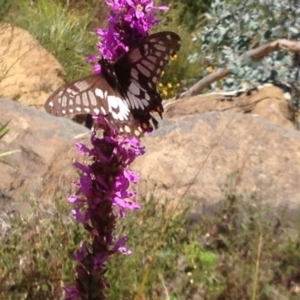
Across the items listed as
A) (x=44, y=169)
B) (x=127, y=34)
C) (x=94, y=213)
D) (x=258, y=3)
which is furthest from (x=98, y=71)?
(x=258, y=3)

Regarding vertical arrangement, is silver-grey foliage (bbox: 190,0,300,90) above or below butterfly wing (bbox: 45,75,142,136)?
below

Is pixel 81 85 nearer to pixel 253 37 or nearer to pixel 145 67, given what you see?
pixel 145 67

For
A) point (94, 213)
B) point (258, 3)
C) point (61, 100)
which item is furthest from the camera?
point (258, 3)

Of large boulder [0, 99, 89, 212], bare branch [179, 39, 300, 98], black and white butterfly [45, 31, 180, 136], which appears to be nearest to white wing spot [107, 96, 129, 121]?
black and white butterfly [45, 31, 180, 136]

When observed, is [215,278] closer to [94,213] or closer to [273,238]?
[273,238]

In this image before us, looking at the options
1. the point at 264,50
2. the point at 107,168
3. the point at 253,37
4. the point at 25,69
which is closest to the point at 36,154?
the point at 107,168

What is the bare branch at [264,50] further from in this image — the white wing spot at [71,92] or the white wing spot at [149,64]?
the white wing spot at [71,92]

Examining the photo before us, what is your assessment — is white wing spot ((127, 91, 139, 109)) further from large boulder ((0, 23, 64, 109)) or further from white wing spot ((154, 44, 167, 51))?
large boulder ((0, 23, 64, 109))
